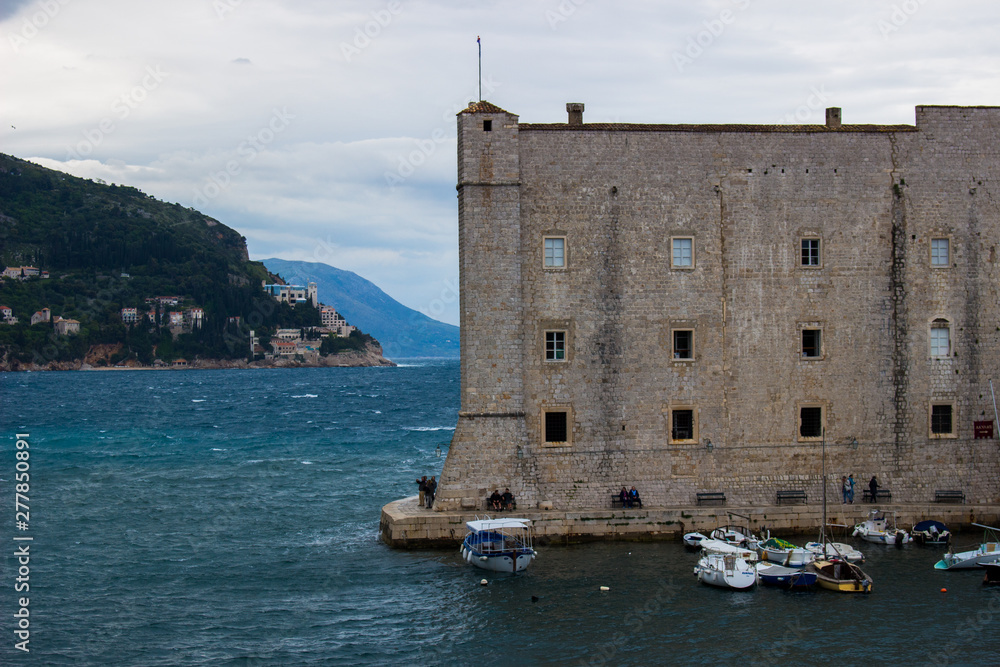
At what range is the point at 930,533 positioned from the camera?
33.6 meters

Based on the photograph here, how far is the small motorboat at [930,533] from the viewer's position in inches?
1318

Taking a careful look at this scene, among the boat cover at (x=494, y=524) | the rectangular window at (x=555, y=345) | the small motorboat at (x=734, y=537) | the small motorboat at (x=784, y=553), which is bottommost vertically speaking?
the small motorboat at (x=784, y=553)

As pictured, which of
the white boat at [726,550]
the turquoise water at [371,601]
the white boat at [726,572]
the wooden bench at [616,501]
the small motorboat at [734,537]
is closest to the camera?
the turquoise water at [371,601]

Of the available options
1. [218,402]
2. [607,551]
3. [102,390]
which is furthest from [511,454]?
[102,390]

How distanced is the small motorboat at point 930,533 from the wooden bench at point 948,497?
176 cm

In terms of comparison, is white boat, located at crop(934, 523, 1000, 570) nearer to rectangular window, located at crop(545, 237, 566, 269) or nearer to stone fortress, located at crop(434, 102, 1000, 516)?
stone fortress, located at crop(434, 102, 1000, 516)

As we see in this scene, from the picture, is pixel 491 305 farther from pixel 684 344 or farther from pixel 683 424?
pixel 683 424

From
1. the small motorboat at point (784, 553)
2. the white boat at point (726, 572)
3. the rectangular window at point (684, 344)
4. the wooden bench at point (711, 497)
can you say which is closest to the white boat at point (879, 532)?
the small motorboat at point (784, 553)

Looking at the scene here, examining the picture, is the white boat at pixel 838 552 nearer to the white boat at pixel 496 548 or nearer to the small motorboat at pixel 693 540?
the small motorboat at pixel 693 540

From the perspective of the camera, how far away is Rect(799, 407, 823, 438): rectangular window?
1391 inches

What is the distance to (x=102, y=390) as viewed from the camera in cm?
15675

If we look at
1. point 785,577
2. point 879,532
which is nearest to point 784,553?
point 785,577

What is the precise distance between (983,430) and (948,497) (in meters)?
2.76

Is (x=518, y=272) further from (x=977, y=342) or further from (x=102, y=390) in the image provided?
(x=102, y=390)
